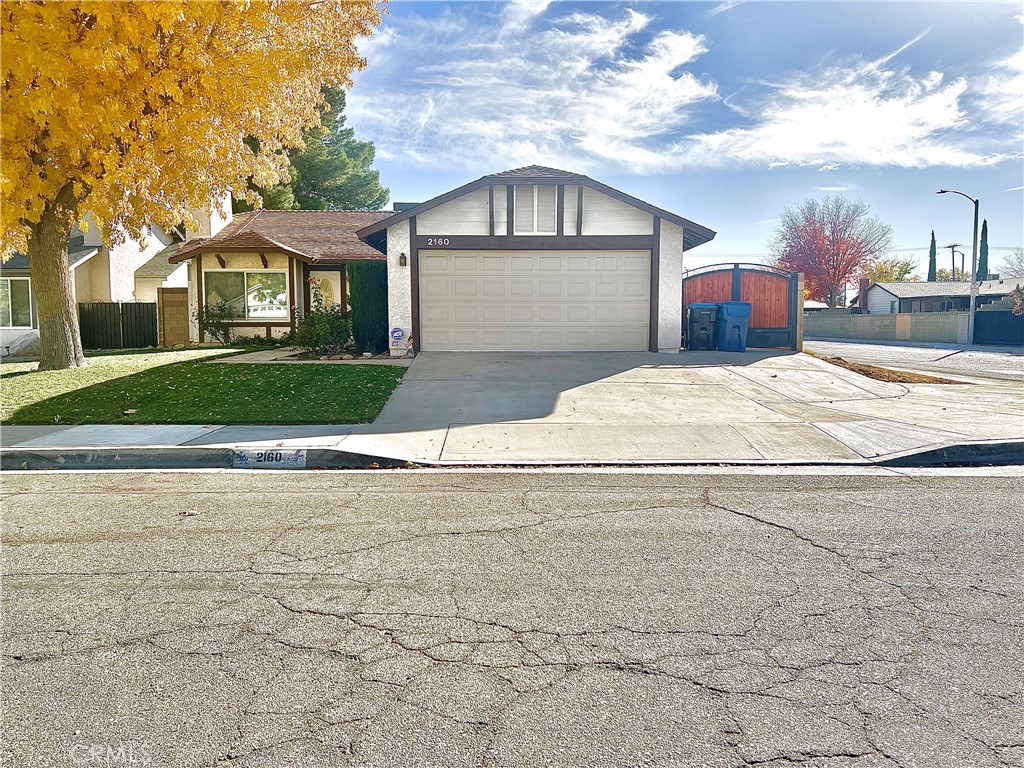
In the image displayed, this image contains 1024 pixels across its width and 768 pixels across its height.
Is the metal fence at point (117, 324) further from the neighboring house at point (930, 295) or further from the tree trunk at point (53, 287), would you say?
the neighboring house at point (930, 295)

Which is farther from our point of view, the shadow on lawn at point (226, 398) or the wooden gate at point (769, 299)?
the wooden gate at point (769, 299)

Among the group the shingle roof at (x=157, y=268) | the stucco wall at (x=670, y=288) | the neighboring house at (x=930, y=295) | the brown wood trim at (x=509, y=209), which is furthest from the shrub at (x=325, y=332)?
the neighboring house at (x=930, y=295)

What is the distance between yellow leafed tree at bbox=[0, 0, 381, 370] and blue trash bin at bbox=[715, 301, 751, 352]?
10676 millimetres

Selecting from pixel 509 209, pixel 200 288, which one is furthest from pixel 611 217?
pixel 200 288

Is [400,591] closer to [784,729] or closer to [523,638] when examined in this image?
[523,638]

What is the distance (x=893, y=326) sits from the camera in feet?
131

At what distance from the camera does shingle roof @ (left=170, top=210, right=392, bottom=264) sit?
21031 mm

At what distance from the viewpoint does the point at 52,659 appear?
122 inches

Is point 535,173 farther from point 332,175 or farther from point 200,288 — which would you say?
point 332,175

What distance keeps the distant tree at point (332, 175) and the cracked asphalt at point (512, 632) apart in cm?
3250

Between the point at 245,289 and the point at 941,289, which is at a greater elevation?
the point at 941,289

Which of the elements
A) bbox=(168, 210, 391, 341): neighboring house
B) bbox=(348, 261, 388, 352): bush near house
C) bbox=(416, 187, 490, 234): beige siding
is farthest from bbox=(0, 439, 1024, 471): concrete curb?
bbox=(168, 210, 391, 341): neighboring house

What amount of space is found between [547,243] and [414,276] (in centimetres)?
337

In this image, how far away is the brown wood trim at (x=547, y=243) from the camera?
53.9 ft
